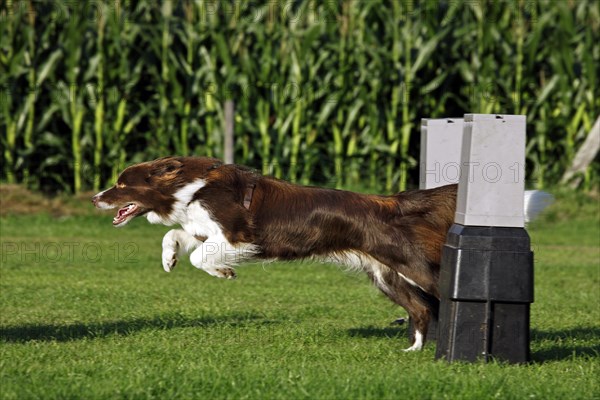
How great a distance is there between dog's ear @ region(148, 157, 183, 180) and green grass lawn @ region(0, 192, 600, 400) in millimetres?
1081

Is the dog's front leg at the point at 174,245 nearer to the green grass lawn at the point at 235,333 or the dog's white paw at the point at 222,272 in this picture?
the dog's white paw at the point at 222,272

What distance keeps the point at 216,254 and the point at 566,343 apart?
2478 millimetres

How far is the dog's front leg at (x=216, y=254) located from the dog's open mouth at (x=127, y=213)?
0.62 m

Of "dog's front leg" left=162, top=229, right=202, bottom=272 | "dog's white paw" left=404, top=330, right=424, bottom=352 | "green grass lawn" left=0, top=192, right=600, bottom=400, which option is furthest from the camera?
"dog's front leg" left=162, top=229, right=202, bottom=272

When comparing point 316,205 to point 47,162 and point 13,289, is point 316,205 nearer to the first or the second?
point 13,289

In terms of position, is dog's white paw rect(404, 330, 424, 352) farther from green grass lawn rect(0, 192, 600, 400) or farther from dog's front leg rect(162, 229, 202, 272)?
dog's front leg rect(162, 229, 202, 272)

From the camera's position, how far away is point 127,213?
24.4ft

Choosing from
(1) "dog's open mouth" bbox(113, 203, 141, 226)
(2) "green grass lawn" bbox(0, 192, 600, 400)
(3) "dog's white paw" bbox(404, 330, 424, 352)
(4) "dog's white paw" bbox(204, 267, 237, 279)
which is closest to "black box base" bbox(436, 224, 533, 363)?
(2) "green grass lawn" bbox(0, 192, 600, 400)

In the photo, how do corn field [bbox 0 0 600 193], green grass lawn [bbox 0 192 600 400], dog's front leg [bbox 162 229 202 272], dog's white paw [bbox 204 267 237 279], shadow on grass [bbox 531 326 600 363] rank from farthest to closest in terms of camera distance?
corn field [bbox 0 0 600 193] → dog's front leg [bbox 162 229 202 272] → dog's white paw [bbox 204 267 237 279] → shadow on grass [bbox 531 326 600 363] → green grass lawn [bbox 0 192 600 400]

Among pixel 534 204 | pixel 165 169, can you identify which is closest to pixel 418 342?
pixel 534 204

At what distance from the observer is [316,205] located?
6875 millimetres

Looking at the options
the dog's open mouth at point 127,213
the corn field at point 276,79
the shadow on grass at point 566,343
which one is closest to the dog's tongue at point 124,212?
the dog's open mouth at point 127,213

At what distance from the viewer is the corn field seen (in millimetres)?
15492

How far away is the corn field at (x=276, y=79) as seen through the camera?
50.8 ft
